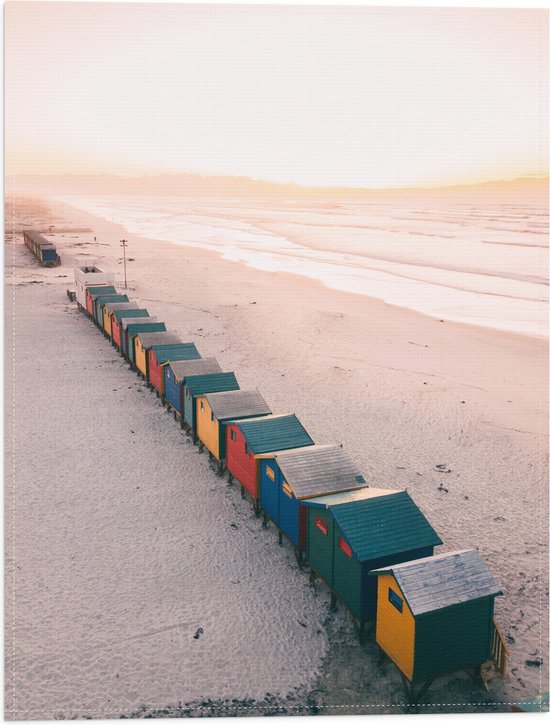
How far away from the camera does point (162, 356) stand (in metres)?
28.8

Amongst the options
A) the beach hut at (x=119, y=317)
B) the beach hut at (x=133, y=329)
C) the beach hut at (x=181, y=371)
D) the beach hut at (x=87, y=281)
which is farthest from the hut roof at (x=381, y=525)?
the beach hut at (x=87, y=281)

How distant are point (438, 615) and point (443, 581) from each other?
677 millimetres

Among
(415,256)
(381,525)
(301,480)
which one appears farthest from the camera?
(415,256)

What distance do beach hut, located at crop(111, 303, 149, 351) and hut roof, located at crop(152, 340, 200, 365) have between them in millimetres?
7347

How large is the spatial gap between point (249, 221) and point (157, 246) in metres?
67.1

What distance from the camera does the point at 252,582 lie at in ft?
56.2

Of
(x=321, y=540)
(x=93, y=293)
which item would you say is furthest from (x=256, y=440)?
(x=93, y=293)

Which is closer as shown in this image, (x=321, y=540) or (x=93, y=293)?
(x=321, y=540)

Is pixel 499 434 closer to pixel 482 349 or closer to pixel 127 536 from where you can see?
pixel 482 349

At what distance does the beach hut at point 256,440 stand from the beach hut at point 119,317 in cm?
1699

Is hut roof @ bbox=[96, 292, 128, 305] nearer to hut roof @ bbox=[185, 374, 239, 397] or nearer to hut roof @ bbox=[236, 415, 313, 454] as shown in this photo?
hut roof @ bbox=[185, 374, 239, 397]

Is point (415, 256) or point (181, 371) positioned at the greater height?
point (415, 256)

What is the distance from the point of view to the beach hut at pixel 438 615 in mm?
12961

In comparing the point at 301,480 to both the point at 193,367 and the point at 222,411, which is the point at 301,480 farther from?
the point at 193,367
